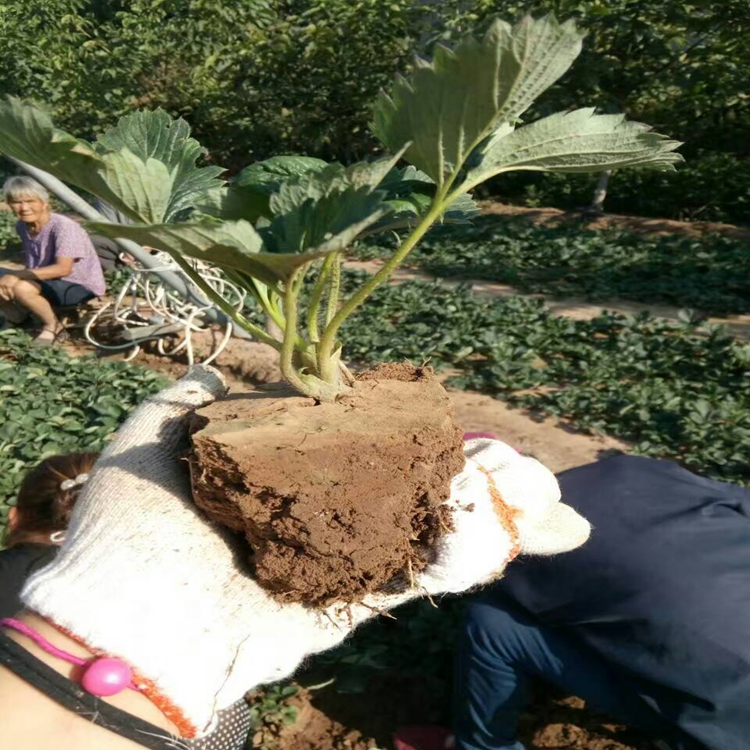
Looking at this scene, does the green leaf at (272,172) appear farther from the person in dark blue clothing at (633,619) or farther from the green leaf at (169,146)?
the person in dark blue clothing at (633,619)

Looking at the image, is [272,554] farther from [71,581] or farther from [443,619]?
[443,619]

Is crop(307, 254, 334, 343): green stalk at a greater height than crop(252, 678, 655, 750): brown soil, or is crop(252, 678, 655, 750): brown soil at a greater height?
crop(307, 254, 334, 343): green stalk

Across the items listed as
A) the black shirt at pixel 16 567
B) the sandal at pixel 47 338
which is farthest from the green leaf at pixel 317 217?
the sandal at pixel 47 338

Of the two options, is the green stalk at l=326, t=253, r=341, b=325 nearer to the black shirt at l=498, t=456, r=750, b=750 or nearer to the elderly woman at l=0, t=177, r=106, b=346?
the black shirt at l=498, t=456, r=750, b=750

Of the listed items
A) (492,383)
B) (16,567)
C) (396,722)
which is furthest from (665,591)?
(492,383)

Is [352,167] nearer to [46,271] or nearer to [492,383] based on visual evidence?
[492,383]

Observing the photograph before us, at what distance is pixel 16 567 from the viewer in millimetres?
2016

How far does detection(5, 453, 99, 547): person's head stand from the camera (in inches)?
70.3

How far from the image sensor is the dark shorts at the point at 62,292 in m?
6.11

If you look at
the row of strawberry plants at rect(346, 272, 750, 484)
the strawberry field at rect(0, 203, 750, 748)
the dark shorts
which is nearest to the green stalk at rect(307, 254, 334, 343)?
the strawberry field at rect(0, 203, 750, 748)

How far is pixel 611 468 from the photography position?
224cm

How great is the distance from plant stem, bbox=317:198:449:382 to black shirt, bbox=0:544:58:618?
112 centimetres

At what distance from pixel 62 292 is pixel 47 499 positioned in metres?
4.74

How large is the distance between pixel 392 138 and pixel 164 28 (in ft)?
48.2
